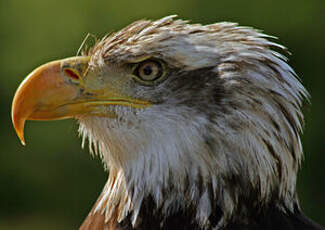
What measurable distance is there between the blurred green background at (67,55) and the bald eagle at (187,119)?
486 centimetres

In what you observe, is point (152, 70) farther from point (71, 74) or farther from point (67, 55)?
point (67, 55)

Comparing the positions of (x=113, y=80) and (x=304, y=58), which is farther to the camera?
(x=304, y=58)

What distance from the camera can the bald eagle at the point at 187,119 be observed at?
10.2ft

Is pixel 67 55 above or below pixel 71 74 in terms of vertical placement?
below

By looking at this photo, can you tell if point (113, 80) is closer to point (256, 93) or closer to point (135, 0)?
point (256, 93)

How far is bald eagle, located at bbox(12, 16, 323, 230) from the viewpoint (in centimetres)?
310

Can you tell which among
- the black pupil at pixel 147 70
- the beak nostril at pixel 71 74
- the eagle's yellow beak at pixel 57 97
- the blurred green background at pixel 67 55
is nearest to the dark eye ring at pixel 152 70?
the black pupil at pixel 147 70

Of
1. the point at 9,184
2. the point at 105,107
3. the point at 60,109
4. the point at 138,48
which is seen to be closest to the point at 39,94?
the point at 60,109

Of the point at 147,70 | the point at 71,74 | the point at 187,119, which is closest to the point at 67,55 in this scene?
the point at 71,74

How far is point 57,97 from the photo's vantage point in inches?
126

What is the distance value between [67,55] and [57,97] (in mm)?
5441

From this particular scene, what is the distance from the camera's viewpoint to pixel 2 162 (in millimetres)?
9406

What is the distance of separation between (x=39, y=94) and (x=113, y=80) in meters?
0.37

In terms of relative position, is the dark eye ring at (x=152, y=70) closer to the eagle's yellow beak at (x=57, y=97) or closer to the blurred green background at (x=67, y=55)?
the eagle's yellow beak at (x=57, y=97)
